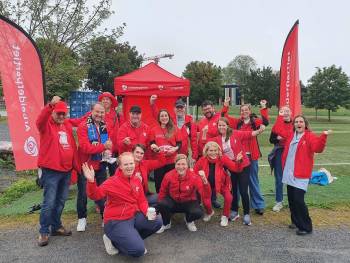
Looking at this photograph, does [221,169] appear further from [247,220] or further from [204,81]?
[204,81]

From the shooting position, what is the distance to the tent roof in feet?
26.9

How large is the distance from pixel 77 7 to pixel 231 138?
33.3 ft

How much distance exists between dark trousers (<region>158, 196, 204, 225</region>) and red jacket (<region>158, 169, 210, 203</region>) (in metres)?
0.06

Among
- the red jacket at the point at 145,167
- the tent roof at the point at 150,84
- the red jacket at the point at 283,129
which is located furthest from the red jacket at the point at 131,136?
the tent roof at the point at 150,84

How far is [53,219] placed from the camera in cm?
504

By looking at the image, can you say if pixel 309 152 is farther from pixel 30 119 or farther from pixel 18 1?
pixel 18 1

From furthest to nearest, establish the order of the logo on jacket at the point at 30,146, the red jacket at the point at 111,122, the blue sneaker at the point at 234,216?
the logo on jacket at the point at 30,146 < the blue sneaker at the point at 234,216 < the red jacket at the point at 111,122

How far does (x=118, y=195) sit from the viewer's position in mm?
4410

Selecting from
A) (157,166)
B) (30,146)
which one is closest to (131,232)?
(157,166)

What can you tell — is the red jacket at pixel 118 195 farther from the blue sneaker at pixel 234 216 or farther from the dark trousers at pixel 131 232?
the blue sneaker at pixel 234 216

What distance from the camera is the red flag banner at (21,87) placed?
6.55 metres

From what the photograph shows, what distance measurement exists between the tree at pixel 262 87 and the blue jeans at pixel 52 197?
3499 centimetres

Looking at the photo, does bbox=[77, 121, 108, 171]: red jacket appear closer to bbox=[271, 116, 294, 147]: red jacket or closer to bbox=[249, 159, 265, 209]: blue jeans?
bbox=[249, 159, 265, 209]: blue jeans

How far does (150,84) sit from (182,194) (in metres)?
3.66
